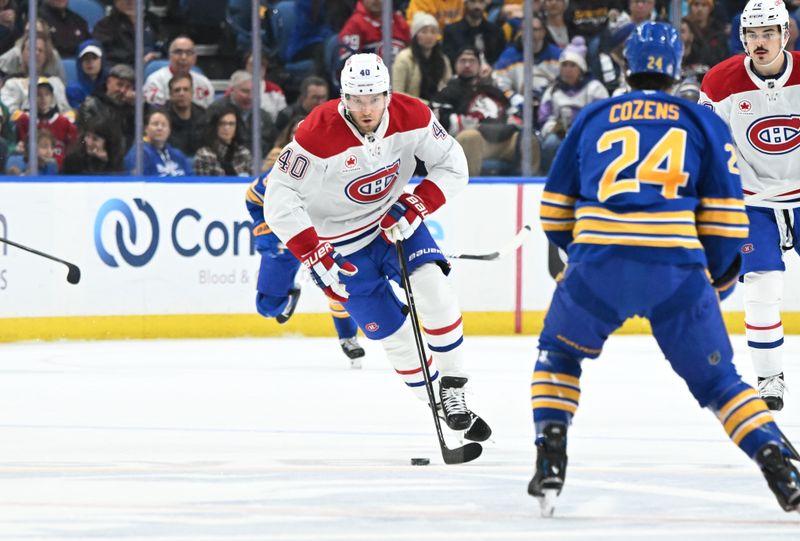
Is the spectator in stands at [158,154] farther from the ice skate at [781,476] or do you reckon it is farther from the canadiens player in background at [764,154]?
the ice skate at [781,476]

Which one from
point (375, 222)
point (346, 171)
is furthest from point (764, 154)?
point (346, 171)

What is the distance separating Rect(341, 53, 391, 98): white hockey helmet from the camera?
4.79 m

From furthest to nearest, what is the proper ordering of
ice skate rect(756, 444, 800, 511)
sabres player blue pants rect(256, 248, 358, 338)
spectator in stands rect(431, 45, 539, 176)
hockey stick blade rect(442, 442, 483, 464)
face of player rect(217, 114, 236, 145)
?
spectator in stands rect(431, 45, 539, 176), face of player rect(217, 114, 236, 145), sabres player blue pants rect(256, 248, 358, 338), hockey stick blade rect(442, 442, 483, 464), ice skate rect(756, 444, 800, 511)

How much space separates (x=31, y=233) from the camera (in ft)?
28.8

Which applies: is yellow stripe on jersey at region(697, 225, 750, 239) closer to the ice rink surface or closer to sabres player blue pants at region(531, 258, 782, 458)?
sabres player blue pants at region(531, 258, 782, 458)

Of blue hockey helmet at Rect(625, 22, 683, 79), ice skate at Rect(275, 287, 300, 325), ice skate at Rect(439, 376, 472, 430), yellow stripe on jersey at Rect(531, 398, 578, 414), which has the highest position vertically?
blue hockey helmet at Rect(625, 22, 683, 79)

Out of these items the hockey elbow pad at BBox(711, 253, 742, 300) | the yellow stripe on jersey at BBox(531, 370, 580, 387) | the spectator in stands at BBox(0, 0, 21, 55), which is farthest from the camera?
the spectator in stands at BBox(0, 0, 21, 55)

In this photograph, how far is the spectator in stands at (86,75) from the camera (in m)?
9.16

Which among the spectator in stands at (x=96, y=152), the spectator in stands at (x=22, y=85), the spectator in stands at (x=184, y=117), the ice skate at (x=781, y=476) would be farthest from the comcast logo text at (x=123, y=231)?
the ice skate at (x=781, y=476)

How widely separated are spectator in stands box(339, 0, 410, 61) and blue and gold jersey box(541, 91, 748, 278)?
593 cm

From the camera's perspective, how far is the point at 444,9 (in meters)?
9.67

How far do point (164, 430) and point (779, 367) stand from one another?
2.14m

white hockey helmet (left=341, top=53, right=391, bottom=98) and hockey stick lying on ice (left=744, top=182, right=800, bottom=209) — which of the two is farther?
hockey stick lying on ice (left=744, top=182, right=800, bottom=209)

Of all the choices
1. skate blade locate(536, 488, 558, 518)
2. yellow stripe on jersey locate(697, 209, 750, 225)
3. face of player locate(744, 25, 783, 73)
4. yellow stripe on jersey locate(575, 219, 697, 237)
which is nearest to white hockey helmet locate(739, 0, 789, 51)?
face of player locate(744, 25, 783, 73)
